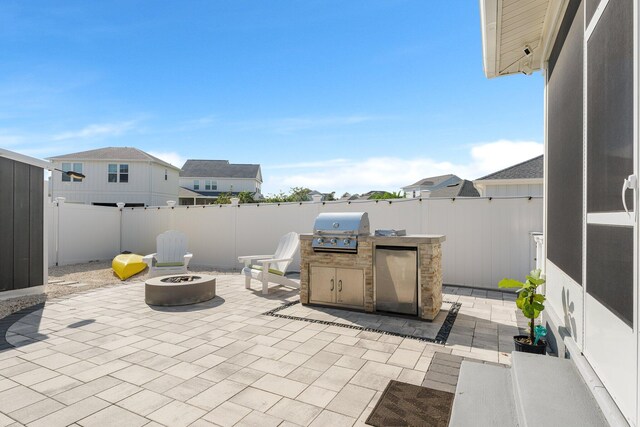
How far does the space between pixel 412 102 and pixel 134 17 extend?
24.4 feet

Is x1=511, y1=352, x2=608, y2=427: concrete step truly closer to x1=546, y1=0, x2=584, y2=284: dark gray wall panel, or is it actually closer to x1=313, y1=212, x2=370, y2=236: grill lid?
x1=546, y1=0, x2=584, y2=284: dark gray wall panel

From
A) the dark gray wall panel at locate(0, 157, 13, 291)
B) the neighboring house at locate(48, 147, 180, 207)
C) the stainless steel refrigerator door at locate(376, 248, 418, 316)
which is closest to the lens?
the stainless steel refrigerator door at locate(376, 248, 418, 316)

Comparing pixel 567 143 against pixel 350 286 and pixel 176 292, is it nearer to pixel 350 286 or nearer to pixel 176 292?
pixel 350 286

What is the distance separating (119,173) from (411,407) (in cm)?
2024

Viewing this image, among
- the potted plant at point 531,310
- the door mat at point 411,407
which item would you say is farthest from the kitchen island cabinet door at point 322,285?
the potted plant at point 531,310

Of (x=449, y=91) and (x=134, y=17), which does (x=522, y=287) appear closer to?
(x=449, y=91)

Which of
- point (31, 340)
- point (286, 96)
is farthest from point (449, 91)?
point (31, 340)

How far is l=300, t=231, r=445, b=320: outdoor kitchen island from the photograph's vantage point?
4.62 meters

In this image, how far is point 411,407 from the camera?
2490 mm

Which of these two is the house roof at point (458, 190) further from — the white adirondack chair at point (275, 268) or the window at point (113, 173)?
the window at point (113, 173)

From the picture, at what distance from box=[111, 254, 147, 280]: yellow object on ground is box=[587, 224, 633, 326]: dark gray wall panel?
9.17 metres

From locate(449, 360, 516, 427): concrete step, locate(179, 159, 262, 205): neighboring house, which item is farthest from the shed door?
locate(179, 159, 262, 205): neighboring house

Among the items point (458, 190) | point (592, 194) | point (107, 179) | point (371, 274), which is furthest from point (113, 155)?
point (592, 194)

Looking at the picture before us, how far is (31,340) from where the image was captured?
3.92 meters
